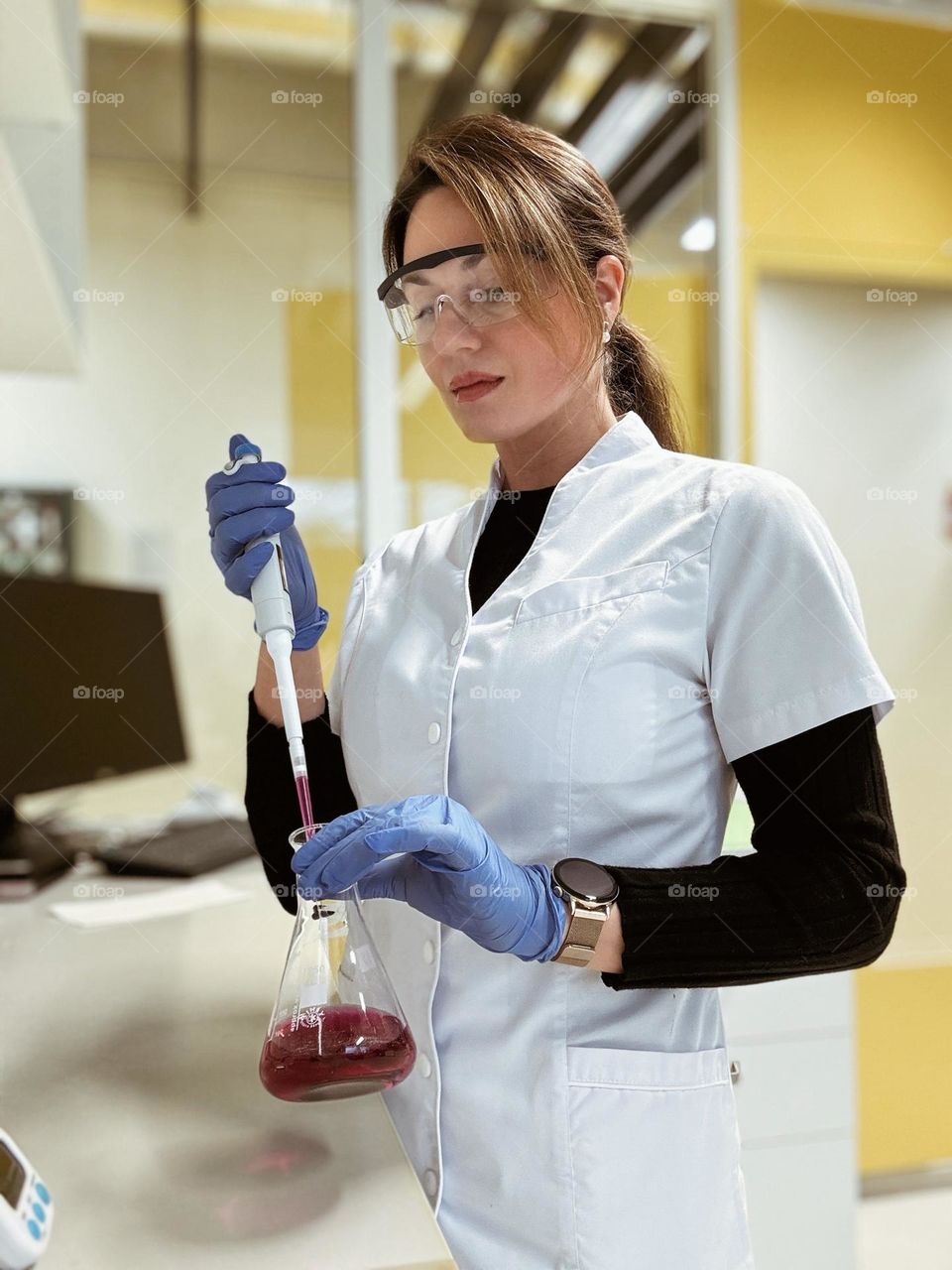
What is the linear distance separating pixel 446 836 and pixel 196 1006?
51cm

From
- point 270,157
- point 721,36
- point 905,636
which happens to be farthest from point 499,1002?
point 721,36

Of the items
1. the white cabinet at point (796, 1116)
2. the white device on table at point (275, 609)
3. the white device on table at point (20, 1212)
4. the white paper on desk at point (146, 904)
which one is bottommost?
the white cabinet at point (796, 1116)

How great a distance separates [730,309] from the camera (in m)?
2.87

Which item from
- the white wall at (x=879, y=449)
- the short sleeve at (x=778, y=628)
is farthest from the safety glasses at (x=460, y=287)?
the white wall at (x=879, y=449)

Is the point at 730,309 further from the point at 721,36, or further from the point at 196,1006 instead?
the point at 196,1006

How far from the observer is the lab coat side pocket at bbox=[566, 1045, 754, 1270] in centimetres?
85

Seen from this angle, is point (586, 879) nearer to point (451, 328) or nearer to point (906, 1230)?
point (451, 328)

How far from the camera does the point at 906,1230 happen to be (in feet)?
7.68

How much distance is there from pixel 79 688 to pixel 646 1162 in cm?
158

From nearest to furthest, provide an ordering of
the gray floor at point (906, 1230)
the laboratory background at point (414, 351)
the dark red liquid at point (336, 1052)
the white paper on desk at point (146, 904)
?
the dark red liquid at point (336, 1052), the white paper on desk at point (146, 904), the gray floor at point (906, 1230), the laboratory background at point (414, 351)

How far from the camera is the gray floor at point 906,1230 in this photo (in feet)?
7.18

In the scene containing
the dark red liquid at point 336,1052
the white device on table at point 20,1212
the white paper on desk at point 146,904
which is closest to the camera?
the white device on table at point 20,1212

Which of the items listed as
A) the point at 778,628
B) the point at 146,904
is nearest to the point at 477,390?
the point at 778,628

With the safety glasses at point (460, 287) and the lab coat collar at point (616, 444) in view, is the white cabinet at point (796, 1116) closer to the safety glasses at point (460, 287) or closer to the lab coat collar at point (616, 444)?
the lab coat collar at point (616, 444)
